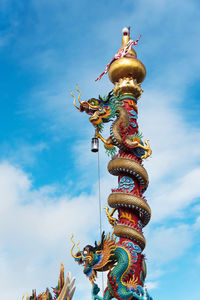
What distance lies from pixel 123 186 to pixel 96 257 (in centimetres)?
273

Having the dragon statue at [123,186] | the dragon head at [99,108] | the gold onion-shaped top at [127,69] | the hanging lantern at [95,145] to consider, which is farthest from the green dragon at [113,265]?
the gold onion-shaped top at [127,69]

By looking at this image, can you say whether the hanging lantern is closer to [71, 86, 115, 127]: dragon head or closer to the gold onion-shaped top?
[71, 86, 115, 127]: dragon head

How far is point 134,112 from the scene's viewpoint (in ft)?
62.6

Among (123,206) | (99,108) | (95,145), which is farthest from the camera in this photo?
(99,108)

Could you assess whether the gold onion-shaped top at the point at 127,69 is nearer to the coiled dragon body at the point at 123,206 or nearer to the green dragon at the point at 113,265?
the coiled dragon body at the point at 123,206

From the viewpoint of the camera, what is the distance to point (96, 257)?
1620cm

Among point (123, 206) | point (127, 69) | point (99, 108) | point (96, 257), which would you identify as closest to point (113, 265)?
point (96, 257)

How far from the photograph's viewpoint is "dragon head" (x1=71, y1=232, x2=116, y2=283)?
16.1 m

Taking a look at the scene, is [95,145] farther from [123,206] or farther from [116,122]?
[123,206]

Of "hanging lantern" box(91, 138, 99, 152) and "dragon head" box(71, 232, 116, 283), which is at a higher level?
"hanging lantern" box(91, 138, 99, 152)

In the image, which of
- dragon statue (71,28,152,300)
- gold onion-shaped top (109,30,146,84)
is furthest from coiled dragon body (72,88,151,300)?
gold onion-shaped top (109,30,146,84)

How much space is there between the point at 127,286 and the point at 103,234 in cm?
182

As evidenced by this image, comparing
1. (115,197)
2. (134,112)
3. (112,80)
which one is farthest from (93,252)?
(112,80)

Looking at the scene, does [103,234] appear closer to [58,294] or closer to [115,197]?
[115,197]
